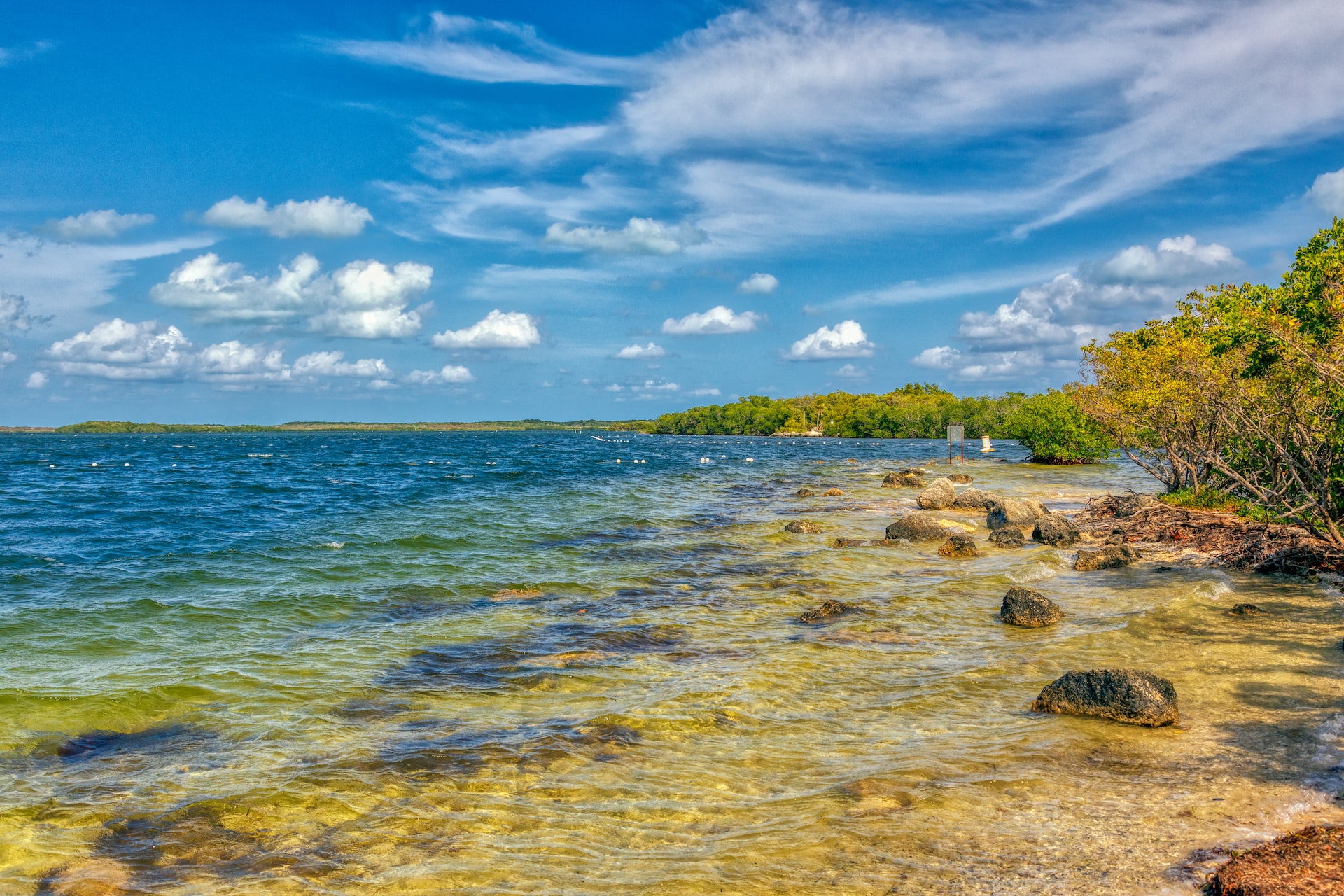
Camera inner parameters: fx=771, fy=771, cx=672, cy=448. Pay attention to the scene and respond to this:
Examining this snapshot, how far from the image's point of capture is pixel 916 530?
2219 centimetres

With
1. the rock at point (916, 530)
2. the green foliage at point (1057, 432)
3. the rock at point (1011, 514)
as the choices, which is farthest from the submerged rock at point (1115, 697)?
the green foliage at point (1057, 432)

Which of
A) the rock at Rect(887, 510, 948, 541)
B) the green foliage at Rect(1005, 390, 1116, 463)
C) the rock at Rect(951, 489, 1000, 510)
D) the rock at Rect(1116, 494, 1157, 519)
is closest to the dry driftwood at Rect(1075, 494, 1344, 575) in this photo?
the rock at Rect(1116, 494, 1157, 519)

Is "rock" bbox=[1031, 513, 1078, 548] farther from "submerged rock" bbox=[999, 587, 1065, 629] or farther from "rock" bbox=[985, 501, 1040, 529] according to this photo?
"submerged rock" bbox=[999, 587, 1065, 629]

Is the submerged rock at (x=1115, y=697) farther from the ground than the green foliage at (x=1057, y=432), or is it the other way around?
the green foliage at (x=1057, y=432)

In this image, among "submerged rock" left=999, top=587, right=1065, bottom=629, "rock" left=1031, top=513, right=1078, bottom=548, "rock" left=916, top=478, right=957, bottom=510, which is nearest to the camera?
"submerged rock" left=999, top=587, right=1065, bottom=629

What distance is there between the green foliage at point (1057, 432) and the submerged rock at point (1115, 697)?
4686cm

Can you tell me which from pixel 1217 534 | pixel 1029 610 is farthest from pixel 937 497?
pixel 1029 610

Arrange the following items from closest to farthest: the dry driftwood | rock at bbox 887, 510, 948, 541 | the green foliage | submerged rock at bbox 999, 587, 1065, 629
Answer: submerged rock at bbox 999, 587, 1065, 629, the dry driftwood, rock at bbox 887, 510, 948, 541, the green foliage

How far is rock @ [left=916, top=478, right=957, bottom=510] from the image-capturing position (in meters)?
30.1

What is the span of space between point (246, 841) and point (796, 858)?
4342 millimetres

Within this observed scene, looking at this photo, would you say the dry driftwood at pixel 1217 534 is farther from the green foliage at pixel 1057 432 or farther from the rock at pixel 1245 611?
the green foliage at pixel 1057 432

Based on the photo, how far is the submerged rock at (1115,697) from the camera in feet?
25.7

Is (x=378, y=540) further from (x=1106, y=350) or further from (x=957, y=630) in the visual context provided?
(x=1106, y=350)

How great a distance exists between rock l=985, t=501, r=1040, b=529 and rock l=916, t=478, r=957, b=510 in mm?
5128
